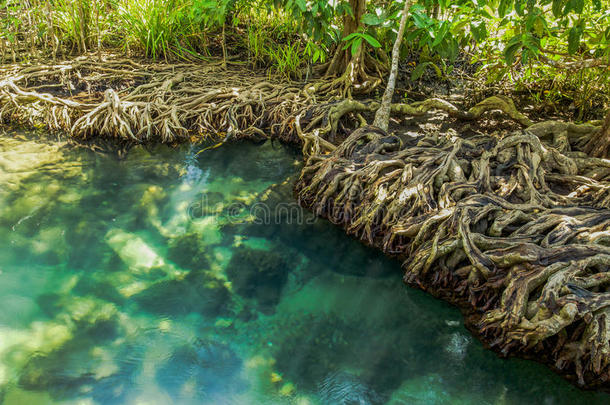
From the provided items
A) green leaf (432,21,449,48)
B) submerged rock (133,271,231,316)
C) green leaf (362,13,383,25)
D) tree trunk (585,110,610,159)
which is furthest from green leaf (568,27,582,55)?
submerged rock (133,271,231,316)

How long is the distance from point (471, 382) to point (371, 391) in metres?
0.70

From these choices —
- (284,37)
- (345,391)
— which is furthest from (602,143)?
(284,37)

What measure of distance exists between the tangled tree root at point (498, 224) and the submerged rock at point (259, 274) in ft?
2.68

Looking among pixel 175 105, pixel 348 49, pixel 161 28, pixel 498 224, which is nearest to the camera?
pixel 498 224

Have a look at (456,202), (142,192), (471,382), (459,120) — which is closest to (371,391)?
(471,382)

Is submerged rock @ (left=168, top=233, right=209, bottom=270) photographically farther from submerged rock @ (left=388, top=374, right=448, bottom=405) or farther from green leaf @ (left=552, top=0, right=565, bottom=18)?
green leaf @ (left=552, top=0, right=565, bottom=18)

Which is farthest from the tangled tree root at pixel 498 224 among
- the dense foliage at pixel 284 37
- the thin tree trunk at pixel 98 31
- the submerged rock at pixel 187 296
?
the thin tree trunk at pixel 98 31

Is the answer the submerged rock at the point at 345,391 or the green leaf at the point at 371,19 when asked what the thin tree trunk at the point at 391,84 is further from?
the submerged rock at the point at 345,391

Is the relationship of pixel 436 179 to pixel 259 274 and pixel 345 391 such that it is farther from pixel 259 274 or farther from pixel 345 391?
pixel 345 391

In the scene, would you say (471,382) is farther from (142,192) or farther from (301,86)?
(301,86)

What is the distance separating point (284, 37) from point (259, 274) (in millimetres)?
5457

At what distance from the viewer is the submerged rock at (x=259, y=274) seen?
3.73 metres

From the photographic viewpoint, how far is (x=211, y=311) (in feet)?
11.7

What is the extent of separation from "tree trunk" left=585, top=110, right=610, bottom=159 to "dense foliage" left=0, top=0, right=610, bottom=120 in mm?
890
